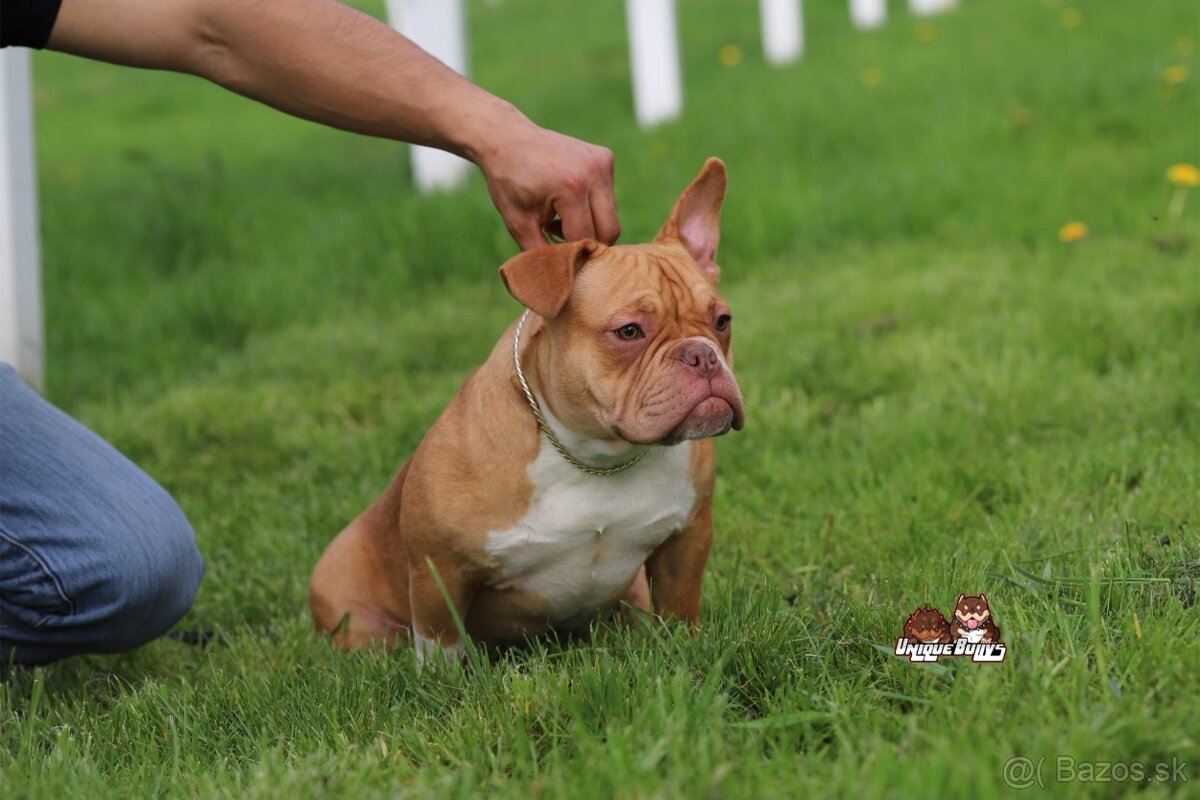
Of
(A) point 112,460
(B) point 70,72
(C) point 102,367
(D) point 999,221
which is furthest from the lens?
(B) point 70,72

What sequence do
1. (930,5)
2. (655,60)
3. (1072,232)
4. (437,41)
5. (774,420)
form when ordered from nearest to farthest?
(774,420) → (1072,232) → (437,41) → (655,60) → (930,5)

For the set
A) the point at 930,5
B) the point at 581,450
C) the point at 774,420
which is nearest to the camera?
the point at 581,450

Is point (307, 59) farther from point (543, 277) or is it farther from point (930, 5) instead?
point (930, 5)

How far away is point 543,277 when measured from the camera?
8.29ft

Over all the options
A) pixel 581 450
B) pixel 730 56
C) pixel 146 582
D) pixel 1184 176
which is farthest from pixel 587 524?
pixel 730 56

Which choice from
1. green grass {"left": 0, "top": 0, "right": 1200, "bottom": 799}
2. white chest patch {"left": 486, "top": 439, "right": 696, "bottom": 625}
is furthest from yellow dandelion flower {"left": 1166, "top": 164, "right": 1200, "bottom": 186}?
white chest patch {"left": 486, "top": 439, "right": 696, "bottom": 625}

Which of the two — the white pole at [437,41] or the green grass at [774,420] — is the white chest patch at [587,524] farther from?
the white pole at [437,41]

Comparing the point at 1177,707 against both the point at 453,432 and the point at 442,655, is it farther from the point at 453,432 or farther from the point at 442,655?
the point at 453,432

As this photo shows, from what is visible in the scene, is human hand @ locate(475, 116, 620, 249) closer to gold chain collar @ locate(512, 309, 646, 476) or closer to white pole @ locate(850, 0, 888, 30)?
gold chain collar @ locate(512, 309, 646, 476)

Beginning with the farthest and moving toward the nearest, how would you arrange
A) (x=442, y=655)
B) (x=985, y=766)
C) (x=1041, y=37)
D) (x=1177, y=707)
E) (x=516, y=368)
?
(x=1041, y=37)
(x=516, y=368)
(x=442, y=655)
(x=1177, y=707)
(x=985, y=766)

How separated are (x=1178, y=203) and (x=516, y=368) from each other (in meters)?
3.56

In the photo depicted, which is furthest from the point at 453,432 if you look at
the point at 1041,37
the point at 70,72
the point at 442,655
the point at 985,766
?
the point at 70,72

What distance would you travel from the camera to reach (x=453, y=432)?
2.82m

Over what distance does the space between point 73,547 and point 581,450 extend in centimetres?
111
